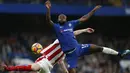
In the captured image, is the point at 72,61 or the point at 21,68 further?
the point at 72,61

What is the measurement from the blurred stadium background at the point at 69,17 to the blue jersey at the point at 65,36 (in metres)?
7.47

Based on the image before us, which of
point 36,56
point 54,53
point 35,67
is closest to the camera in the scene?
point 35,67

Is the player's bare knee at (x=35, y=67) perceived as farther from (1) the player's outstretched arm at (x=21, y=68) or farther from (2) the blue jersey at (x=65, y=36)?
(2) the blue jersey at (x=65, y=36)

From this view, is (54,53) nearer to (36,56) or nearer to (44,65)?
(44,65)

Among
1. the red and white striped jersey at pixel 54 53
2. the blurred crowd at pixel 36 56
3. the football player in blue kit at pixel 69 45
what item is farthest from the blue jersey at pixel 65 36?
the blurred crowd at pixel 36 56

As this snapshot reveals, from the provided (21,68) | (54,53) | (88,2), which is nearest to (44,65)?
(54,53)

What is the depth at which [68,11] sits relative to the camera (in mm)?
29562

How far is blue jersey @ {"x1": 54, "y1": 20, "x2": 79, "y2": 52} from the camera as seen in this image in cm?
1822

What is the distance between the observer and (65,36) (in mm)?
18234

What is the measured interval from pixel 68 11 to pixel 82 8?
0.69 m

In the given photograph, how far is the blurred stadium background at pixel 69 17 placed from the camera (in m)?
26.9

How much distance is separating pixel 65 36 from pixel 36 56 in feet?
28.9

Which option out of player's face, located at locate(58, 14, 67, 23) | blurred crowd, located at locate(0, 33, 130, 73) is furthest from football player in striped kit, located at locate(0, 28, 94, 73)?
blurred crowd, located at locate(0, 33, 130, 73)

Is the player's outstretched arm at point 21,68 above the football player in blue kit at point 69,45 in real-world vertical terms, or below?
below
